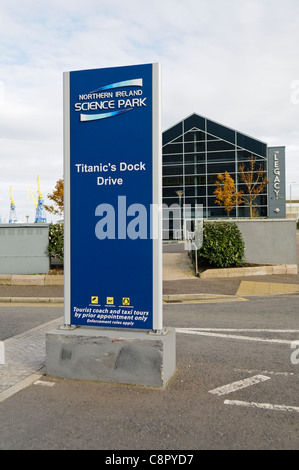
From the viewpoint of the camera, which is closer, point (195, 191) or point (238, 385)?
point (238, 385)

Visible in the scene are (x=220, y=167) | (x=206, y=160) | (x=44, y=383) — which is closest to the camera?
(x=44, y=383)

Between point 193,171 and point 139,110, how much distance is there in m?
40.7

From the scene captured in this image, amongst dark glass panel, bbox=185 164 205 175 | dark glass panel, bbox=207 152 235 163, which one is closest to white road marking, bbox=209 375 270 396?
dark glass panel, bbox=207 152 235 163

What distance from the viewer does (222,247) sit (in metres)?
14.6

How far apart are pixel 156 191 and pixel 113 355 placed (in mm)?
1932

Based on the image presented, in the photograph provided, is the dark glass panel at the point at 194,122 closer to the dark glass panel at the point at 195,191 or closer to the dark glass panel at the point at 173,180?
the dark glass panel at the point at 173,180

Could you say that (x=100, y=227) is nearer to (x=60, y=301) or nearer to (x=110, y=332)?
(x=110, y=332)

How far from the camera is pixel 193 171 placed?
147 ft

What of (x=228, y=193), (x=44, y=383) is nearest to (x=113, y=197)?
(x=44, y=383)

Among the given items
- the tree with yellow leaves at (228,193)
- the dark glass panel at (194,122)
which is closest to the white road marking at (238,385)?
the tree with yellow leaves at (228,193)

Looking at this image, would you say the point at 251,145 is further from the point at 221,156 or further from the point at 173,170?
the point at 173,170

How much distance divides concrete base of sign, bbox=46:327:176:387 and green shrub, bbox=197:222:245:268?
975 cm

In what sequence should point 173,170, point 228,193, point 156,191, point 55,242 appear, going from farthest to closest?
point 173,170 < point 228,193 < point 55,242 < point 156,191

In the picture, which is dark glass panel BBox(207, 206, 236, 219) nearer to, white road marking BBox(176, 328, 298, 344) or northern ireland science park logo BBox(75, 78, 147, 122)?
white road marking BBox(176, 328, 298, 344)
